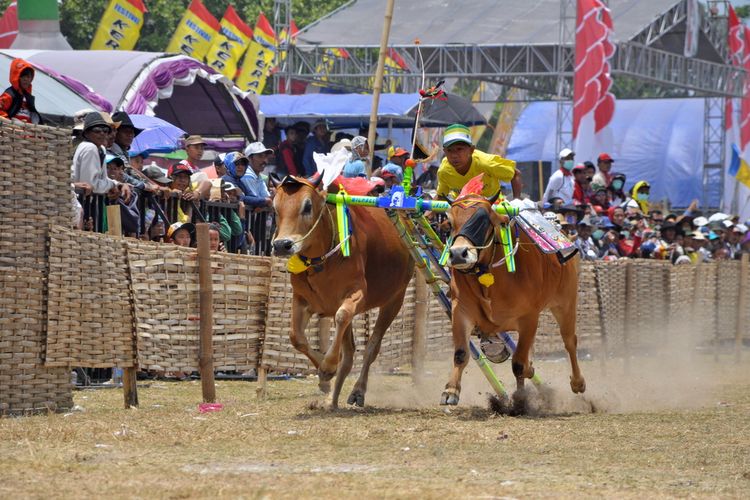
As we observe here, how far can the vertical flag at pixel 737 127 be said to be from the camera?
114 feet

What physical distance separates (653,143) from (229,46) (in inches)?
561

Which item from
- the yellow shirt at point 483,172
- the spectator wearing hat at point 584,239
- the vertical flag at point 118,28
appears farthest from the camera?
the vertical flag at point 118,28

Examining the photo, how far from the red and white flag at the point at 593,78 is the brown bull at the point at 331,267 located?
1561cm

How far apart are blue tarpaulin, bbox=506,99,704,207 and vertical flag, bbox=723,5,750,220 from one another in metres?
5.58

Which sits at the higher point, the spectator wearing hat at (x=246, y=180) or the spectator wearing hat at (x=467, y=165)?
the spectator wearing hat at (x=467, y=165)

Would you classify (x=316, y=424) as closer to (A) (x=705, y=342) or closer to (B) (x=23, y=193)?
(B) (x=23, y=193)

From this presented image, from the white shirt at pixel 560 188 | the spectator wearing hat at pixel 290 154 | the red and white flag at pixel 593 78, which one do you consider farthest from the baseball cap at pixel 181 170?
the red and white flag at pixel 593 78

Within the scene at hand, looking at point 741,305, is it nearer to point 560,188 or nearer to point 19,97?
point 560,188

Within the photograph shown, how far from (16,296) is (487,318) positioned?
3727mm

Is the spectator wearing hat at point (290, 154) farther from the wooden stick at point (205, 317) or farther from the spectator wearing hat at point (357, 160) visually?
the wooden stick at point (205, 317)

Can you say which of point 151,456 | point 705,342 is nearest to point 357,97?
point 705,342

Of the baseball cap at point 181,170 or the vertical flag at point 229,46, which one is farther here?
the vertical flag at point 229,46

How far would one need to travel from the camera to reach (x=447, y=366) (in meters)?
16.7

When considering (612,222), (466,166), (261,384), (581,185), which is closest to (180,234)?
(261,384)
